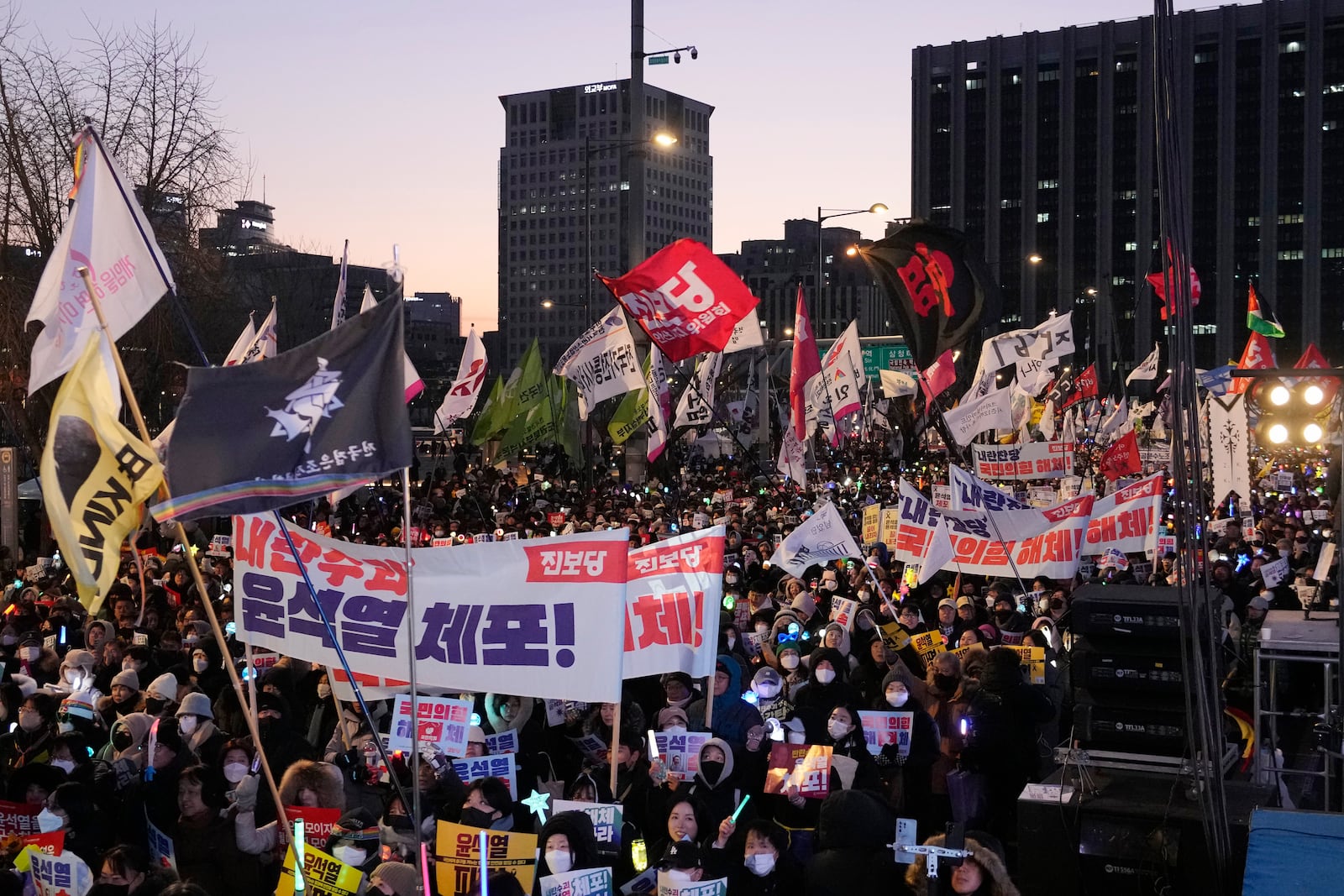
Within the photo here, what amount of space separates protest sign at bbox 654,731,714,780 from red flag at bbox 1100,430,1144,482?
1630cm

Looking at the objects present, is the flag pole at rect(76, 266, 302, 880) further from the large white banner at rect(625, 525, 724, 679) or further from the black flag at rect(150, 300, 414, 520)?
the large white banner at rect(625, 525, 724, 679)

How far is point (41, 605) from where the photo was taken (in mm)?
14297

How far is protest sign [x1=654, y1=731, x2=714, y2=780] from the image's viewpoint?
25.9 feet

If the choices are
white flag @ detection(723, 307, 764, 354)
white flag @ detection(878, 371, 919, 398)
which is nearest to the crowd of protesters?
white flag @ detection(723, 307, 764, 354)

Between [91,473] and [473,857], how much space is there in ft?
8.46

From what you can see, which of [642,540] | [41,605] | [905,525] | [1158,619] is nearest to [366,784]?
[1158,619]

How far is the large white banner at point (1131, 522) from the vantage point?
14.1m

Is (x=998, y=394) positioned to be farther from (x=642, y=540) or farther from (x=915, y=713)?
(x=915, y=713)

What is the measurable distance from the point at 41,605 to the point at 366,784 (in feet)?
25.3

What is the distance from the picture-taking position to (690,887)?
6344 millimetres

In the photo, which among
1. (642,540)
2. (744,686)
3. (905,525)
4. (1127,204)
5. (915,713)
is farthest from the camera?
(1127,204)

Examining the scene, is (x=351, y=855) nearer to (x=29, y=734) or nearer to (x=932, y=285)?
(x=29, y=734)

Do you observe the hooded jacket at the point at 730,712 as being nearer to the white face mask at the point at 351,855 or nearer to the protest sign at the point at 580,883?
the protest sign at the point at 580,883

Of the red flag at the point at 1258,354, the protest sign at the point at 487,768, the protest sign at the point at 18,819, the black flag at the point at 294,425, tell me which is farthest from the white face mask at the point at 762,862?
the red flag at the point at 1258,354
